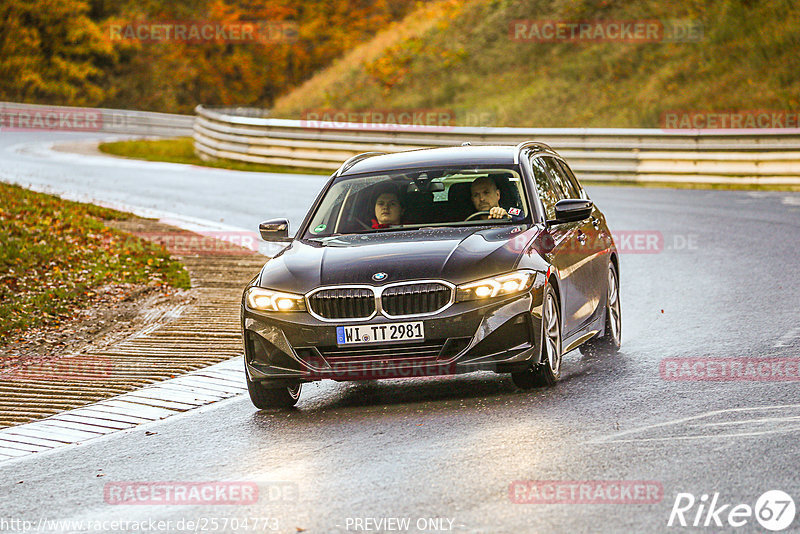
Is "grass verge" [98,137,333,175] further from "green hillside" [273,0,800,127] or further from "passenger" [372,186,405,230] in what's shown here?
"passenger" [372,186,405,230]

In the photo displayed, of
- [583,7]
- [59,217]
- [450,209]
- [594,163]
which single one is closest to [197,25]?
[583,7]

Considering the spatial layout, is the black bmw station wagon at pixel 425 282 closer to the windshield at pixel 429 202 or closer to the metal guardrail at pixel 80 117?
the windshield at pixel 429 202

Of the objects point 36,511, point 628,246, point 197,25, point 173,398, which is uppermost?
point 36,511

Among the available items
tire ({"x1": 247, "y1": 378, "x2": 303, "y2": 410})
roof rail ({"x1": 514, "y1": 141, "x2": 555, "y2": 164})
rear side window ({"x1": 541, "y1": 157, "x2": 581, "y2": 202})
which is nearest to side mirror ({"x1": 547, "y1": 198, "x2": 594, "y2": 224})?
roof rail ({"x1": 514, "y1": 141, "x2": 555, "y2": 164})

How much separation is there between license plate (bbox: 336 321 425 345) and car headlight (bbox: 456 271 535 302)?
12.8 inches

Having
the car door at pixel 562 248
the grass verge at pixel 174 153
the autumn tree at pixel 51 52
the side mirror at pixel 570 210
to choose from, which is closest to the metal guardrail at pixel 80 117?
the grass verge at pixel 174 153

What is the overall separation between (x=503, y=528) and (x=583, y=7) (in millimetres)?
37092

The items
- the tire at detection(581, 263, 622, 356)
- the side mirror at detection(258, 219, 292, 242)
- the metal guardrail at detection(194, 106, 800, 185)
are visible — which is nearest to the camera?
the side mirror at detection(258, 219, 292, 242)

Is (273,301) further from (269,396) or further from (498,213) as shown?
(498,213)

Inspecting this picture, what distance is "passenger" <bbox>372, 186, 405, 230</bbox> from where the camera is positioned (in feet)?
31.9

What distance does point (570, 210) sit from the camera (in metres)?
9.42

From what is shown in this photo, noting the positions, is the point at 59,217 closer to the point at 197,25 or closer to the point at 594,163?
the point at 594,163

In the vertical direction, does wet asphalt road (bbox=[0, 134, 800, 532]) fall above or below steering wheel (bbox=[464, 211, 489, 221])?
below

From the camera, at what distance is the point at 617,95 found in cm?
3588
